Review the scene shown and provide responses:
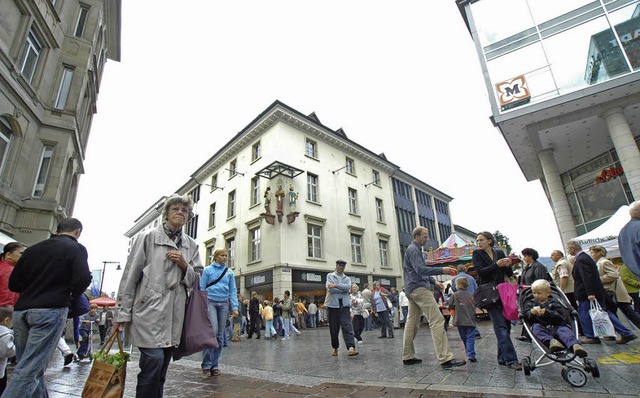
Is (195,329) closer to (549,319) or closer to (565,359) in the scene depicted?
(565,359)

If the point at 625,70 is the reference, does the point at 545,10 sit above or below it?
above

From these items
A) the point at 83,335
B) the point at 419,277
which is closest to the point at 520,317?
the point at 419,277

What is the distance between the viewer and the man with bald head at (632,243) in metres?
3.77

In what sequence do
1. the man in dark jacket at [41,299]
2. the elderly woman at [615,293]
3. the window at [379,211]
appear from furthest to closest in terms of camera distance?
the window at [379,211], the elderly woman at [615,293], the man in dark jacket at [41,299]

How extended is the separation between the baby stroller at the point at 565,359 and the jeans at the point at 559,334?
6 cm


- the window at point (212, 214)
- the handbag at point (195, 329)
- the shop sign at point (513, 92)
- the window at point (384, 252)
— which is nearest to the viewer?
the handbag at point (195, 329)

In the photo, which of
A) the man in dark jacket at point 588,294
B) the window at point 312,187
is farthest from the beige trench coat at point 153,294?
the window at point 312,187

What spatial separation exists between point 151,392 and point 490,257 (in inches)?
172

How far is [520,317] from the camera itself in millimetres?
4180

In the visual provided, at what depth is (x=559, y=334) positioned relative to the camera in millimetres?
3643

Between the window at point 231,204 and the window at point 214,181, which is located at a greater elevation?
the window at point 214,181

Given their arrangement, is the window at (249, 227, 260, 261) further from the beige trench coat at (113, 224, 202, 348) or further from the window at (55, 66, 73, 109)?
the beige trench coat at (113, 224, 202, 348)

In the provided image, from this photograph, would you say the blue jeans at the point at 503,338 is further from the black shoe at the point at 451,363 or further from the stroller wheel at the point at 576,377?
the stroller wheel at the point at 576,377

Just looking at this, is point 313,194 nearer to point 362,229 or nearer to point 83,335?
point 362,229
